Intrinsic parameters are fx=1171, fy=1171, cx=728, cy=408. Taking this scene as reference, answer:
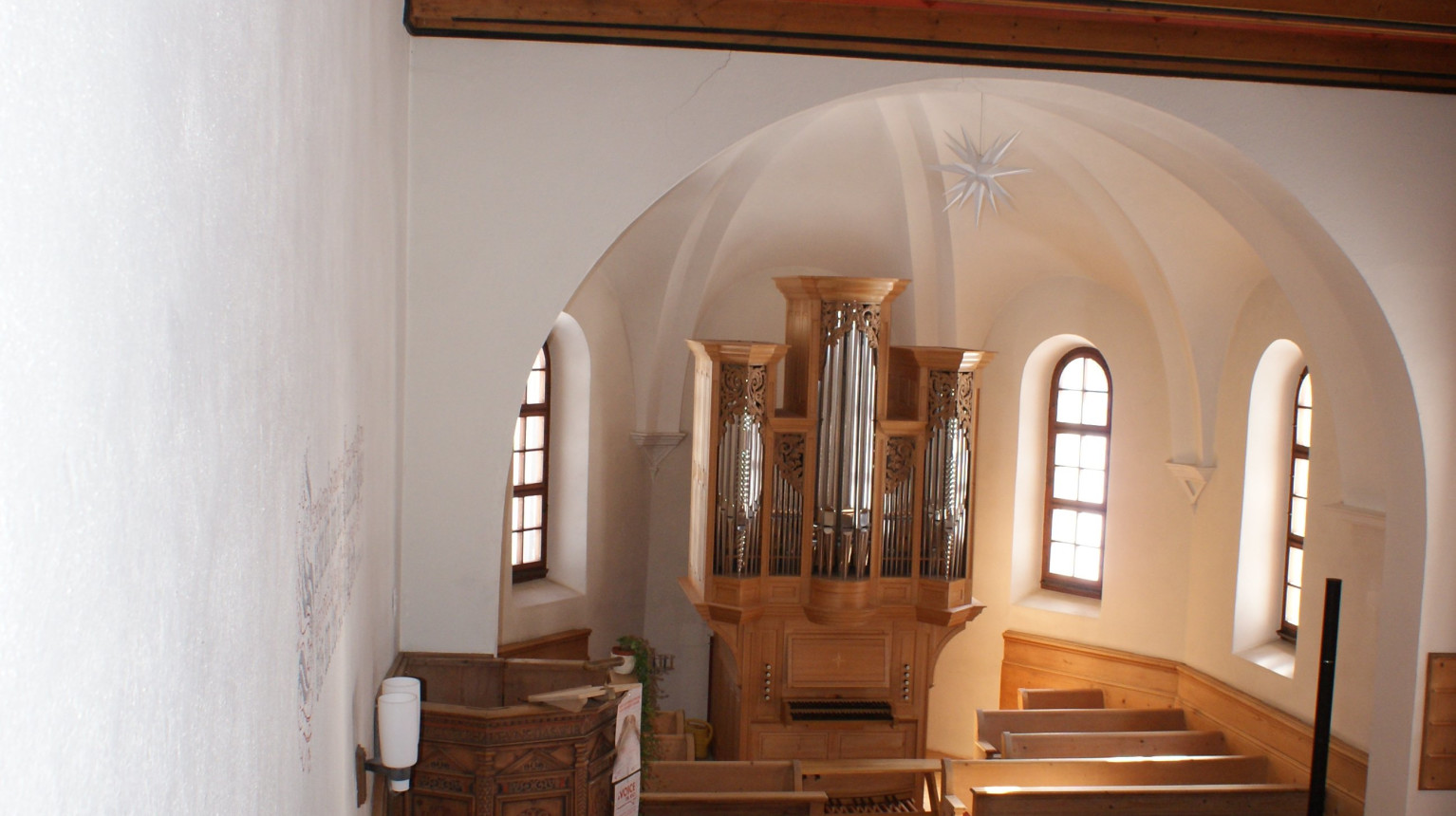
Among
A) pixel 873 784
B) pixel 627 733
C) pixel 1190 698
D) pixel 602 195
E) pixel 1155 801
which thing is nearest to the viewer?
pixel 627 733

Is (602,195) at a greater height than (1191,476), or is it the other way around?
(602,195)

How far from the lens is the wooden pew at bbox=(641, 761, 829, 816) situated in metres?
7.03

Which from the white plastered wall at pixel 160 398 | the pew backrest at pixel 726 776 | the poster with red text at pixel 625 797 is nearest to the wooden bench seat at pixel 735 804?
the pew backrest at pixel 726 776

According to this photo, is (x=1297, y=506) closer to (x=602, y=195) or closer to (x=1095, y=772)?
(x=1095, y=772)

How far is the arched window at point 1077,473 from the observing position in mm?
10758

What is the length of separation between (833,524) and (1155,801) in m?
3.04

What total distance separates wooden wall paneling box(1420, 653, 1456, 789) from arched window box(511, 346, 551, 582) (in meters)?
6.74

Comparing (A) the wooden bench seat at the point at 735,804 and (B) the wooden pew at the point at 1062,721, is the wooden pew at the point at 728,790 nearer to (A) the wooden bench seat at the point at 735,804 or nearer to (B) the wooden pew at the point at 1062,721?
(A) the wooden bench seat at the point at 735,804

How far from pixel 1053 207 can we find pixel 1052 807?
188 inches

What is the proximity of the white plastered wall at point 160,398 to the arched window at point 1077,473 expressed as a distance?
29.2ft

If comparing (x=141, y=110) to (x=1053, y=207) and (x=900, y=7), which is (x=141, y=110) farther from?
(x=1053, y=207)

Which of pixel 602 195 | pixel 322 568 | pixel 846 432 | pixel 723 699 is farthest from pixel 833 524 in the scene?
pixel 322 568

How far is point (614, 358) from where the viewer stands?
34.3 feet

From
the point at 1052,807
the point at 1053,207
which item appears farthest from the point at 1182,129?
the point at 1052,807
